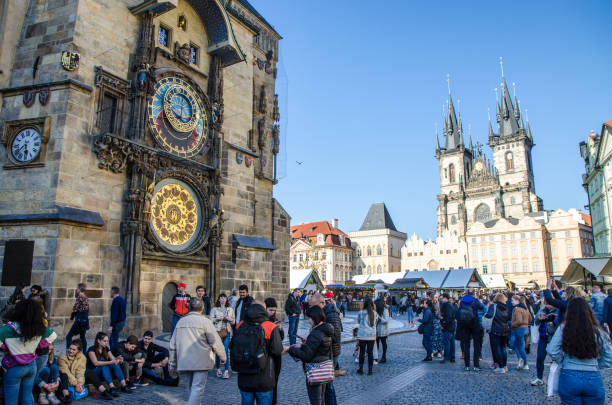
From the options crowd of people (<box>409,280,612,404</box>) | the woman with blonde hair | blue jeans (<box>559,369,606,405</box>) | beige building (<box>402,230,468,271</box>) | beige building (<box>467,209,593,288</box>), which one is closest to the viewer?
blue jeans (<box>559,369,606,405</box>)

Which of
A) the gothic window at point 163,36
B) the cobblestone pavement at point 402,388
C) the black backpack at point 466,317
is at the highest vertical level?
the gothic window at point 163,36

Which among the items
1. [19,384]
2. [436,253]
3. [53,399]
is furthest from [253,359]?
[436,253]

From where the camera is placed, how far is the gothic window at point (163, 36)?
1506 cm

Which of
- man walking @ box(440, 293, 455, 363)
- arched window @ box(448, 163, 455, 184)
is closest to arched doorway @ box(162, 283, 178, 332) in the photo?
man walking @ box(440, 293, 455, 363)

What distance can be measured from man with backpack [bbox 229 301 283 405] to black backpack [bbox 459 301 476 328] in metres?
6.67

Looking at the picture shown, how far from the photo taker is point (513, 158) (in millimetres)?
94750

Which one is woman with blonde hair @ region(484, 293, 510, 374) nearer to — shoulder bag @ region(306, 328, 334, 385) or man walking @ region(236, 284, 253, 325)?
man walking @ region(236, 284, 253, 325)

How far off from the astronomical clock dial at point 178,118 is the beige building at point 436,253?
7349 centimetres

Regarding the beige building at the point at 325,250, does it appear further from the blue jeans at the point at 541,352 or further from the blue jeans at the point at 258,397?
the blue jeans at the point at 258,397

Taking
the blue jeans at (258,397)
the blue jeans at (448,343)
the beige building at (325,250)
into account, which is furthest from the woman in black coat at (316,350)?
the beige building at (325,250)

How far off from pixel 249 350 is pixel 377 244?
8664cm

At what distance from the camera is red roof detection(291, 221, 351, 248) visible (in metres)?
78.8

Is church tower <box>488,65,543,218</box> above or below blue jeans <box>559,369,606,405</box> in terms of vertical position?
above

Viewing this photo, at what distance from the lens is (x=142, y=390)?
A: 7.73m
